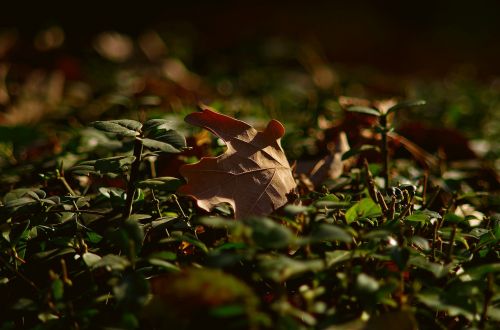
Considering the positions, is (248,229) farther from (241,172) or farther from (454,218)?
(454,218)

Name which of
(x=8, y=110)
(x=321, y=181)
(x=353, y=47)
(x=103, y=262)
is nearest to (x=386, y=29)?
(x=353, y=47)

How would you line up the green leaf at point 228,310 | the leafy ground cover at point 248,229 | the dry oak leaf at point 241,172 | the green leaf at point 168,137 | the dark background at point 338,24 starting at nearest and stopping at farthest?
the green leaf at point 228,310, the leafy ground cover at point 248,229, the green leaf at point 168,137, the dry oak leaf at point 241,172, the dark background at point 338,24

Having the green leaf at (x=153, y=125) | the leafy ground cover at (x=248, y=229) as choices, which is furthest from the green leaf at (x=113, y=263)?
the green leaf at (x=153, y=125)

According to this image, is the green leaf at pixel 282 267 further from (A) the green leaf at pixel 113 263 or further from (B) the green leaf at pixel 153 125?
(B) the green leaf at pixel 153 125

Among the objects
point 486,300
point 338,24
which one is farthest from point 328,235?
point 338,24

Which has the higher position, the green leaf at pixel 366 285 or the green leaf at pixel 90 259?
the green leaf at pixel 366 285

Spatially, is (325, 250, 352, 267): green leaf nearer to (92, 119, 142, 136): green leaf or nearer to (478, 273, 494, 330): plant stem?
(478, 273, 494, 330): plant stem
